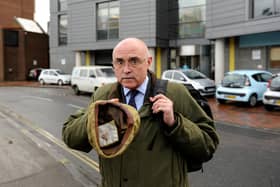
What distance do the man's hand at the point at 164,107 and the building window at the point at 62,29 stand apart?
106ft

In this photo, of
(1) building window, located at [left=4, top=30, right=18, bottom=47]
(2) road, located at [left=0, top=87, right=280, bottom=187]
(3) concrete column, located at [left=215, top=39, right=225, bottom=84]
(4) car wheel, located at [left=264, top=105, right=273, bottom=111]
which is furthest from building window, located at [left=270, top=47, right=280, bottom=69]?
(1) building window, located at [left=4, top=30, right=18, bottom=47]

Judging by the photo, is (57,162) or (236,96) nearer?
(57,162)

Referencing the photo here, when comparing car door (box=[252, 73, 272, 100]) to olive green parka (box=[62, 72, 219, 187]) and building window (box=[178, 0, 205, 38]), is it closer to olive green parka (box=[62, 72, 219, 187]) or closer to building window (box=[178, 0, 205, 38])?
building window (box=[178, 0, 205, 38])

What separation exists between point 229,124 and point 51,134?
213 inches

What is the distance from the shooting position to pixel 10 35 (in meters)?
38.7

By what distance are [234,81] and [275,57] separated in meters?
5.09

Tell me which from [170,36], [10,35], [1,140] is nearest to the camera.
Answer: [1,140]

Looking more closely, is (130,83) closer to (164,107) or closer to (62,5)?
(164,107)

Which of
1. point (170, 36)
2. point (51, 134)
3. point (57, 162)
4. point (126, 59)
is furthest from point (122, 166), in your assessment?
point (170, 36)

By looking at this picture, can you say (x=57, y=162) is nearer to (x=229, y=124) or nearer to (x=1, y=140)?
(x=1, y=140)

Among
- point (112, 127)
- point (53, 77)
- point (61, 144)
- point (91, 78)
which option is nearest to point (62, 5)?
point (53, 77)

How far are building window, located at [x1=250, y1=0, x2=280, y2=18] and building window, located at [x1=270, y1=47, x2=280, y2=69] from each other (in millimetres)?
2099

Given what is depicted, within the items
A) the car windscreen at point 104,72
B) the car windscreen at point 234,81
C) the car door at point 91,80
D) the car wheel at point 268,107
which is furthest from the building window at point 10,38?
the car wheel at point 268,107

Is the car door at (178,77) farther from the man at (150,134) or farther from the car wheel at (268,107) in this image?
the man at (150,134)
